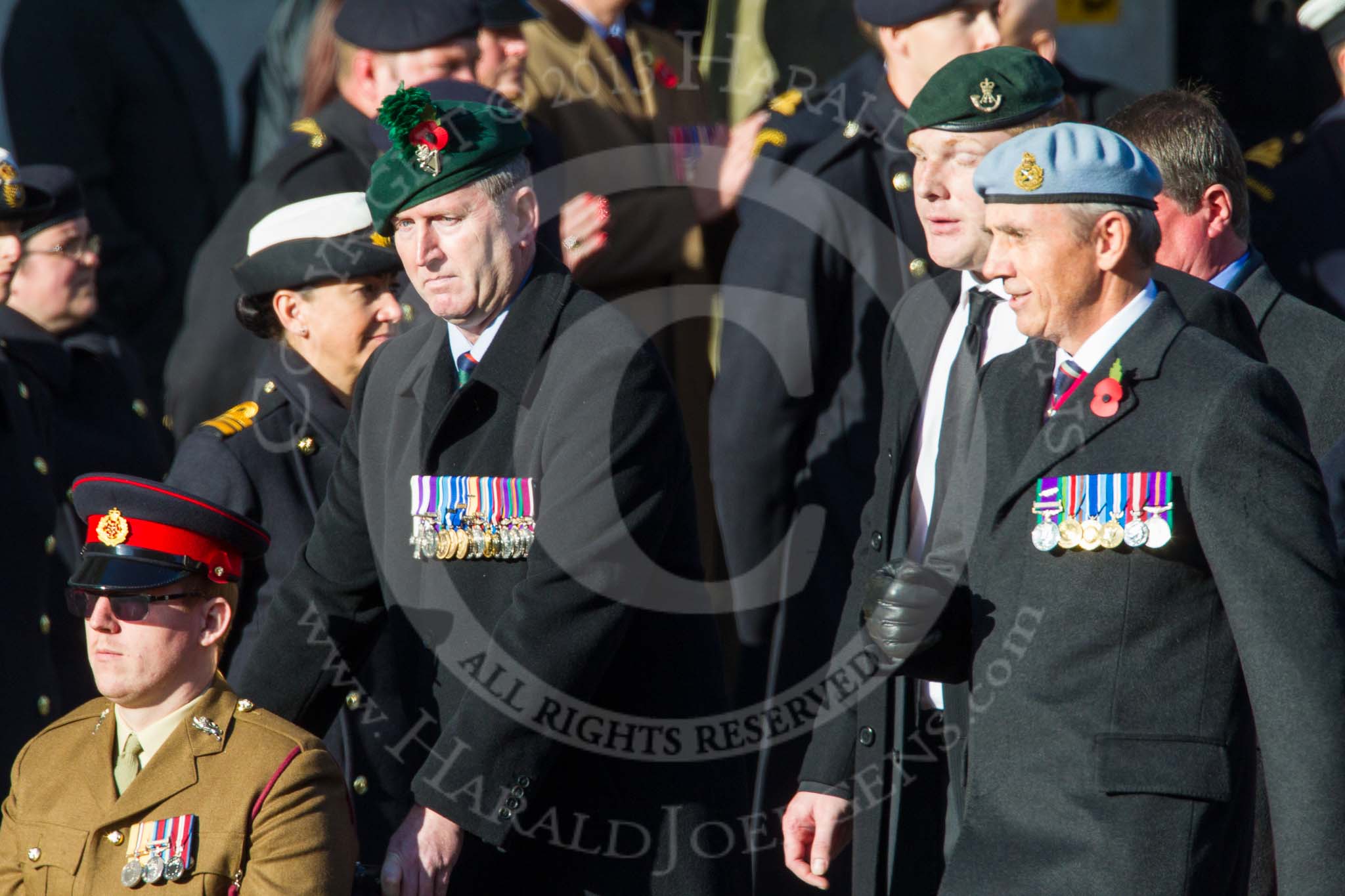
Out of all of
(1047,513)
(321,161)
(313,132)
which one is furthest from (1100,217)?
(313,132)

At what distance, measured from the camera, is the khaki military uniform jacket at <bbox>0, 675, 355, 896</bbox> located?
336 centimetres

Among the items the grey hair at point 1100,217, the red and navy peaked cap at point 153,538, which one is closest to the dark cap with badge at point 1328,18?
the grey hair at point 1100,217

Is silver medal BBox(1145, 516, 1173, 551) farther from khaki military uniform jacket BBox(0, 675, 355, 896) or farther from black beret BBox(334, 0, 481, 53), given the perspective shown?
black beret BBox(334, 0, 481, 53)

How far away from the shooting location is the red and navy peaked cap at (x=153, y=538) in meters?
3.50

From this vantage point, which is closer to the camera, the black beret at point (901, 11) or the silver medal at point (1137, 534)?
the silver medal at point (1137, 534)

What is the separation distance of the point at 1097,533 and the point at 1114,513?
0.04 metres

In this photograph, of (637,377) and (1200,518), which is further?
(637,377)

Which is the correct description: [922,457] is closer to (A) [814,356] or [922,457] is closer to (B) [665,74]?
(A) [814,356]

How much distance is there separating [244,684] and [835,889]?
1.66 m

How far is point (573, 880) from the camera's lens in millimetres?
3533

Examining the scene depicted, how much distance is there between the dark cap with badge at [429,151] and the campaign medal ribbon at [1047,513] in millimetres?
1150

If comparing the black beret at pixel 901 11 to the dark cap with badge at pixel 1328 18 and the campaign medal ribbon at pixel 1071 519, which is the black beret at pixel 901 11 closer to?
the dark cap with badge at pixel 1328 18

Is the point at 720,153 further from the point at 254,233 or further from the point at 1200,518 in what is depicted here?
the point at 1200,518

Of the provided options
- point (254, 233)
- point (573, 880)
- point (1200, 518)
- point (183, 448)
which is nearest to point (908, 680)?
point (573, 880)
